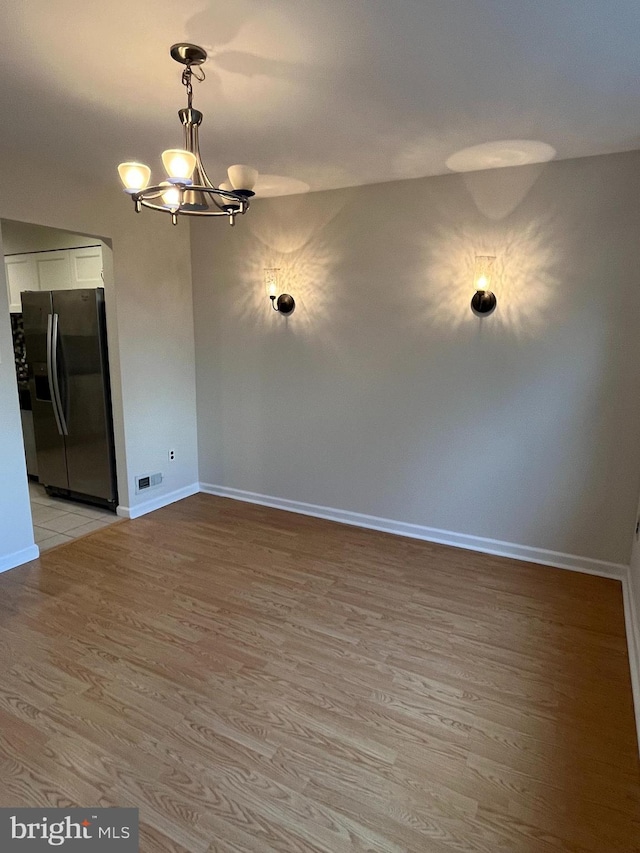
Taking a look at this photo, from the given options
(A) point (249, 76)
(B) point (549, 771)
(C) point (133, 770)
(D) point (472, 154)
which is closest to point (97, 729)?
(C) point (133, 770)

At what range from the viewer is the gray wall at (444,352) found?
9.74ft

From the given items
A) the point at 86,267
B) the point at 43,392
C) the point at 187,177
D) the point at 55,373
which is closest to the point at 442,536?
the point at 187,177

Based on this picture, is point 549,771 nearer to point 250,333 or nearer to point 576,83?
point 576,83

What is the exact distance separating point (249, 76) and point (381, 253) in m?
1.71

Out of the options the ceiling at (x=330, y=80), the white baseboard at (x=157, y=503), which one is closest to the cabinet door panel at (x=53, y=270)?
the ceiling at (x=330, y=80)

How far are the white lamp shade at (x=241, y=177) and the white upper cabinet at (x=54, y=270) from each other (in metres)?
2.71

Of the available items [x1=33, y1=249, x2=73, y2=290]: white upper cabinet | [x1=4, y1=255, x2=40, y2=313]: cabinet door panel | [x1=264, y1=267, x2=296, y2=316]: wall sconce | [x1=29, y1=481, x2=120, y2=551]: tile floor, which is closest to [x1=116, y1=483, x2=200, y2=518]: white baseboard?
[x1=29, y1=481, x2=120, y2=551]: tile floor

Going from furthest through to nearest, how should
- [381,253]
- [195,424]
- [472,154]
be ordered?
[195,424]
[381,253]
[472,154]

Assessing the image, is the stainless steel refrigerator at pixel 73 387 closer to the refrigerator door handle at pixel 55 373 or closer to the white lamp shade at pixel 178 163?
the refrigerator door handle at pixel 55 373

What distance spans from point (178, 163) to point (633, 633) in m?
2.91

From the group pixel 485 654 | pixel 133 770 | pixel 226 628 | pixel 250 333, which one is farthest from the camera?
pixel 250 333

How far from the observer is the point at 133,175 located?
6.05 ft

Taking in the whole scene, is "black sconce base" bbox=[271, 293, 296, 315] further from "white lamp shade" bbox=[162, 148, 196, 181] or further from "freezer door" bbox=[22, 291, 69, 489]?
"white lamp shade" bbox=[162, 148, 196, 181]

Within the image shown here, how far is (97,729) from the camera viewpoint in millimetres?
1935
